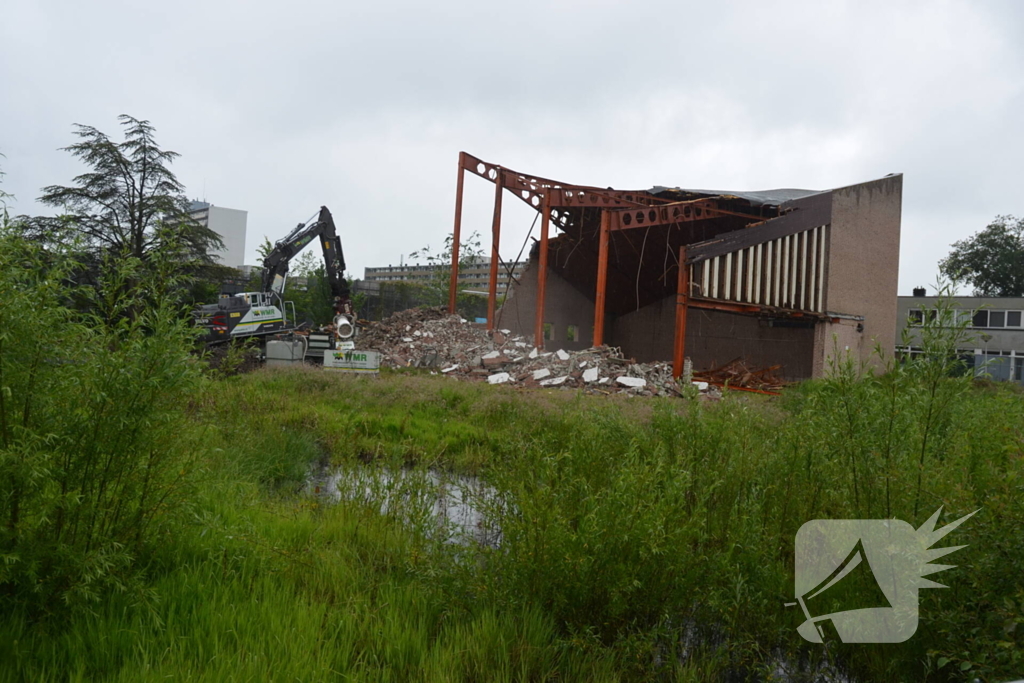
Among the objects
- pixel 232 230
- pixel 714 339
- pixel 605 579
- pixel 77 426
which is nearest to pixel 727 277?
pixel 714 339

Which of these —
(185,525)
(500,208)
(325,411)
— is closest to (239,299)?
(500,208)

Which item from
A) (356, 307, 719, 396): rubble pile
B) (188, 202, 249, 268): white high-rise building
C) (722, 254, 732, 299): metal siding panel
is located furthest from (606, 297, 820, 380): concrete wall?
(188, 202, 249, 268): white high-rise building

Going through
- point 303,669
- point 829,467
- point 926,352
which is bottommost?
point 303,669

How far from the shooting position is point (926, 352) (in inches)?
126

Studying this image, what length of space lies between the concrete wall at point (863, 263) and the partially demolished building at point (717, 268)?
0.06m

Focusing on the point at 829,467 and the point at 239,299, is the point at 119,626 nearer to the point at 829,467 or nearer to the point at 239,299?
the point at 829,467

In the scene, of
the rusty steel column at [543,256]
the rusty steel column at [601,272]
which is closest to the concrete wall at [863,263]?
the rusty steel column at [601,272]

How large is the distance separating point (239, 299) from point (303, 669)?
1788 centimetres

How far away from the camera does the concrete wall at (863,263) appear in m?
21.5

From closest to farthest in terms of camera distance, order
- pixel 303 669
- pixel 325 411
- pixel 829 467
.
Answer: pixel 303 669
pixel 829 467
pixel 325 411

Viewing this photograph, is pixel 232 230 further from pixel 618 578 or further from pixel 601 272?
pixel 618 578

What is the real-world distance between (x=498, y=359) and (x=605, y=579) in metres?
15.2

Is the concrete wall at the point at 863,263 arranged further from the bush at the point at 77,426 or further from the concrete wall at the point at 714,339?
the bush at the point at 77,426

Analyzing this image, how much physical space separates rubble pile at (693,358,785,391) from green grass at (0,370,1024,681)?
15096 mm
